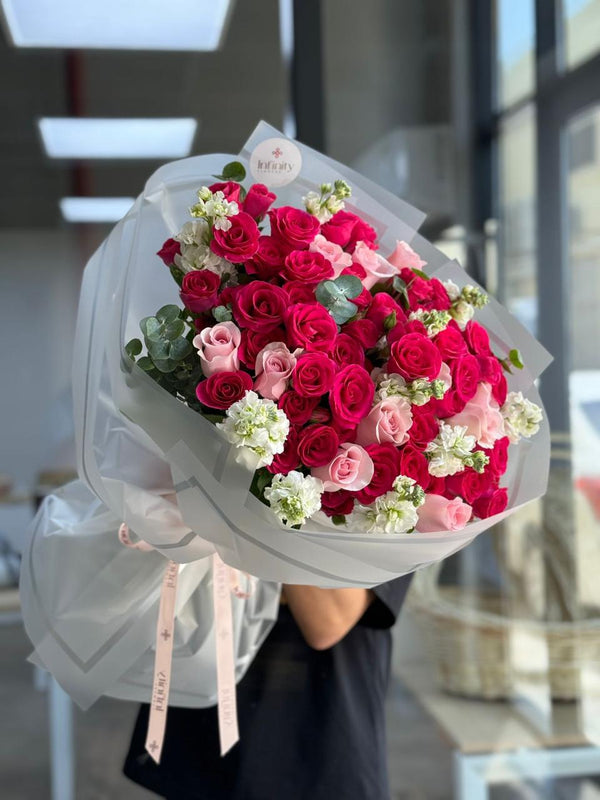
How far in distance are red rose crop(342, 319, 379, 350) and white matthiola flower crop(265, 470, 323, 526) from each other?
16cm

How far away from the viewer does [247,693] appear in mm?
1399

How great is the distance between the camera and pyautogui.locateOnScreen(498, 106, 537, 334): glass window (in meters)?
2.23

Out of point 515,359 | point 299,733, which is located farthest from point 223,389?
point 299,733

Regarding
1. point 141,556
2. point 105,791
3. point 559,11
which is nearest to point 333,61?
point 559,11

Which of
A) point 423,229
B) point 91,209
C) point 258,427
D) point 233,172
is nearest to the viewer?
point 258,427

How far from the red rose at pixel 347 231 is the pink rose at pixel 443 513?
29 centimetres

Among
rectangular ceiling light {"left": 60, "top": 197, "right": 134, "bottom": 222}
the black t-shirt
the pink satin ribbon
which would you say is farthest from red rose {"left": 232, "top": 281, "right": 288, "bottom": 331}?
rectangular ceiling light {"left": 60, "top": 197, "right": 134, "bottom": 222}

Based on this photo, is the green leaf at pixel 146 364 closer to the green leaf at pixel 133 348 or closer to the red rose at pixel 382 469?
the green leaf at pixel 133 348

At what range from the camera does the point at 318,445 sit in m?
0.85

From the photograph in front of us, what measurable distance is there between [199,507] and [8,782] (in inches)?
57.0

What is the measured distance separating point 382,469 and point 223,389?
161mm

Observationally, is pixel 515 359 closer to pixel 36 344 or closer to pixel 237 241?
pixel 237 241

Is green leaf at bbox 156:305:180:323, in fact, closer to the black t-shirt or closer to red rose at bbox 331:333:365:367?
red rose at bbox 331:333:365:367

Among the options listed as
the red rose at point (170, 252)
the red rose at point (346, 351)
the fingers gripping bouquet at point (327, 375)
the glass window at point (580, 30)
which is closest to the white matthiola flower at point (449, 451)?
the fingers gripping bouquet at point (327, 375)
